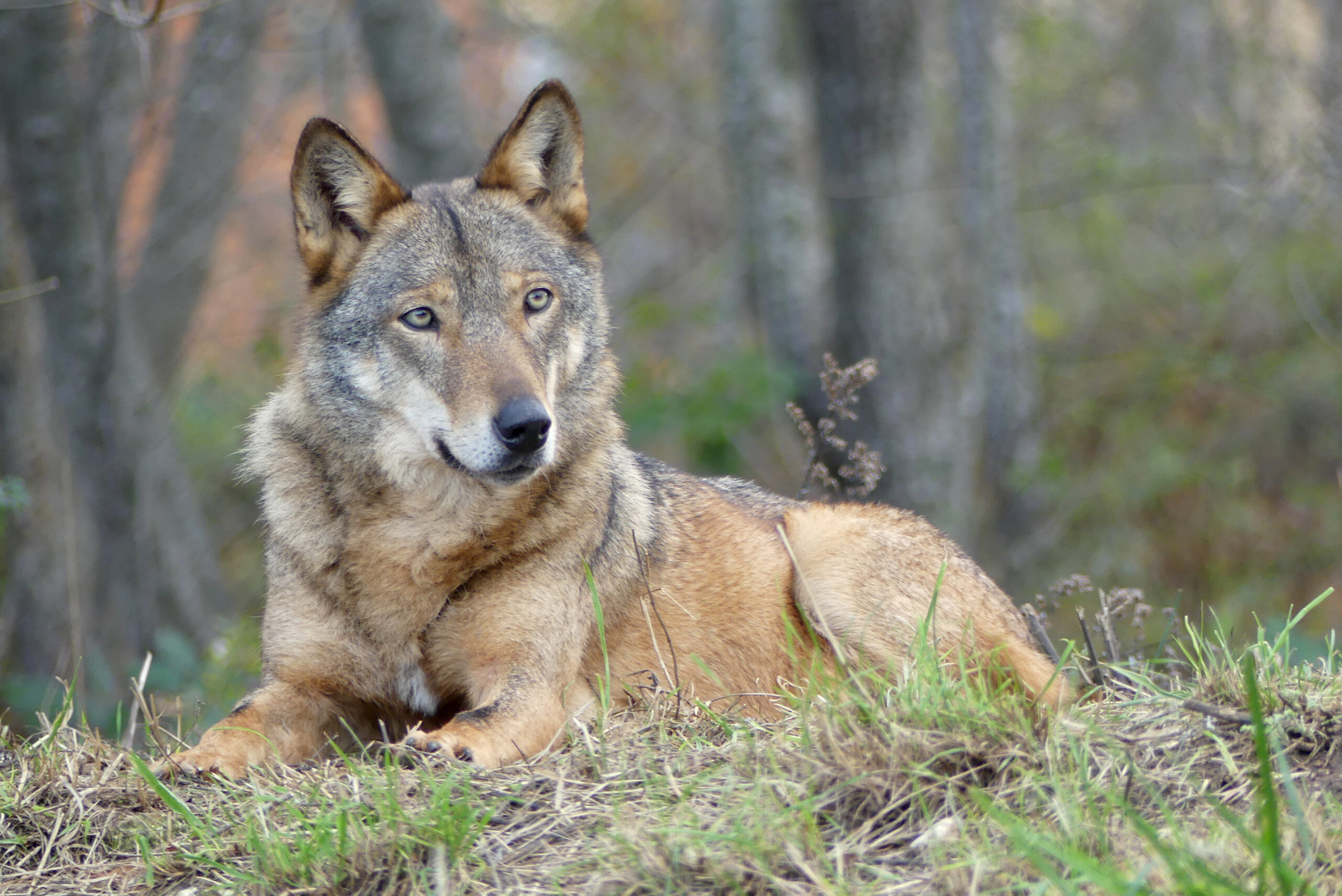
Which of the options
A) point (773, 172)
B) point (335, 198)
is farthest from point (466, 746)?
point (773, 172)

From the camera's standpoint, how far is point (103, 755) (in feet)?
12.7

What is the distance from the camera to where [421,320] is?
4.47 meters

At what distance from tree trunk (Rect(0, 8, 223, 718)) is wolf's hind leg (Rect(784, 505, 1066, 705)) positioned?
144 inches

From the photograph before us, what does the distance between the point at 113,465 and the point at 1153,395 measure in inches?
415

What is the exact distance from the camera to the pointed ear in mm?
4852

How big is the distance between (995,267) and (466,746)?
1024cm

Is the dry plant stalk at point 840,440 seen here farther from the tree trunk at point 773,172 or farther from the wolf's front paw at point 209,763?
the tree trunk at point 773,172

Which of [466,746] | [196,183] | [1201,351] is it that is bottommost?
[1201,351]

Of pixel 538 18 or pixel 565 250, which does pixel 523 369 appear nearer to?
pixel 565 250

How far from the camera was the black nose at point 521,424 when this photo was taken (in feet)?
13.3

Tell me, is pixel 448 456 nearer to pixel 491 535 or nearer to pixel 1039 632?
pixel 491 535

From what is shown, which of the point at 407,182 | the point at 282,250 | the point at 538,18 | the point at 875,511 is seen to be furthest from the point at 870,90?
the point at 282,250

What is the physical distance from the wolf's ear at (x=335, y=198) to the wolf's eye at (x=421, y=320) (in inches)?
19.0

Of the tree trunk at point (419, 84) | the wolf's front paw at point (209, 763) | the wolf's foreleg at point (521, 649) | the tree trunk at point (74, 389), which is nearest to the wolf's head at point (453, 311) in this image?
the wolf's foreleg at point (521, 649)
